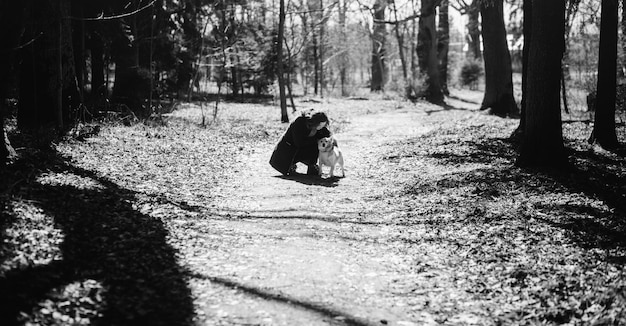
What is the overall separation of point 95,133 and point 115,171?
183 inches

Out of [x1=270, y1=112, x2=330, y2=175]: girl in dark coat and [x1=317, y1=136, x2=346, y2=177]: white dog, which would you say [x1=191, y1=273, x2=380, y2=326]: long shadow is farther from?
[x1=270, y1=112, x2=330, y2=175]: girl in dark coat

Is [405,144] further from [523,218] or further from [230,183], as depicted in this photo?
[523,218]

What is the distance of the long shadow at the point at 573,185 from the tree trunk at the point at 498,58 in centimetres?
1034

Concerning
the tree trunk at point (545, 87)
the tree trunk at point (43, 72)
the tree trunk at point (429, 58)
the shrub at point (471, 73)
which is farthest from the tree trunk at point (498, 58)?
the shrub at point (471, 73)

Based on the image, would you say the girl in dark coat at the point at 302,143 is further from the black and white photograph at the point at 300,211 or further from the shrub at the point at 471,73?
the shrub at the point at 471,73

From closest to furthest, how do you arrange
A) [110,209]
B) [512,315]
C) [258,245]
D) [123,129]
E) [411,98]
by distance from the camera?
[512,315] < [258,245] < [110,209] < [123,129] < [411,98]

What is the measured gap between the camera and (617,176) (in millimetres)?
11016

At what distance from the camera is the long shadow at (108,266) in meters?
4.83

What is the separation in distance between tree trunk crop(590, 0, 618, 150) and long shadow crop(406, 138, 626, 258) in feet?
4.01

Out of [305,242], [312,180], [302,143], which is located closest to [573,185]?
[312,180]

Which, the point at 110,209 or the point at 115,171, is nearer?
the point at 110,209

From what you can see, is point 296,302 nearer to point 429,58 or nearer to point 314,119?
point 314,119

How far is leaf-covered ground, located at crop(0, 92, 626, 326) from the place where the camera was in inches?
204

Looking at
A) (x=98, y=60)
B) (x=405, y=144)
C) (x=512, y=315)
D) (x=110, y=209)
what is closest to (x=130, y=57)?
(x=98, y=60)
